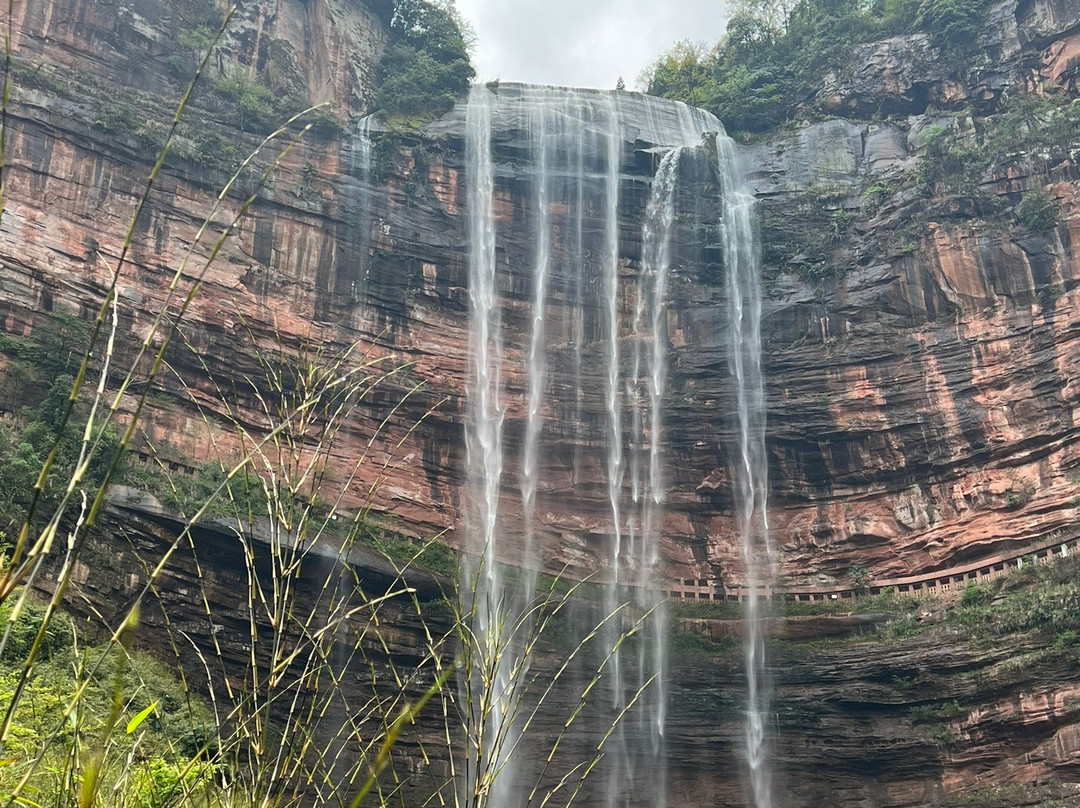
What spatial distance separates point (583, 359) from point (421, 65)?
9.82 meters

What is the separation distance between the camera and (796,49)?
2930cm

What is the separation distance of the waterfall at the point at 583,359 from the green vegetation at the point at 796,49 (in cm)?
294

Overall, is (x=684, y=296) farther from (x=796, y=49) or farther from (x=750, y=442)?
(x=796, y=49)

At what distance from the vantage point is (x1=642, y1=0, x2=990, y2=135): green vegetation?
25812mm

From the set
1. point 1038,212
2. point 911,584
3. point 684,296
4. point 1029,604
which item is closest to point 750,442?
point 684,296

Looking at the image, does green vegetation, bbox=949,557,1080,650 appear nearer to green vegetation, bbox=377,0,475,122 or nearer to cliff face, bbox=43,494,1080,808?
cliff face, bbox=43,494,1080,808

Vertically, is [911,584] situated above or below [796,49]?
below

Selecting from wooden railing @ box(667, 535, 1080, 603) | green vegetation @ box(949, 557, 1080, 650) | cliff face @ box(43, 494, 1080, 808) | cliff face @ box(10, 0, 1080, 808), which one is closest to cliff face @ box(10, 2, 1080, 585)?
cliff face @ box(10, 0, 1080, 808)

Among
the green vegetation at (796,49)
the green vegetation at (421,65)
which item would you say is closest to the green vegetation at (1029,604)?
the green vegetation at (796,49)

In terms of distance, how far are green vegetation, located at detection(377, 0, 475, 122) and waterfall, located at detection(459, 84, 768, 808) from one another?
99 cm

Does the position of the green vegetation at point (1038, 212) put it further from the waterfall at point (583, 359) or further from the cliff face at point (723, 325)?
the waterfall at point (583, 359)

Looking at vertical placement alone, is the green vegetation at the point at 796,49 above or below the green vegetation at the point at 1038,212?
above

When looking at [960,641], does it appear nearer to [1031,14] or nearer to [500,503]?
[500,503]

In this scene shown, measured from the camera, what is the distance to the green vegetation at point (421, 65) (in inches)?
1010
